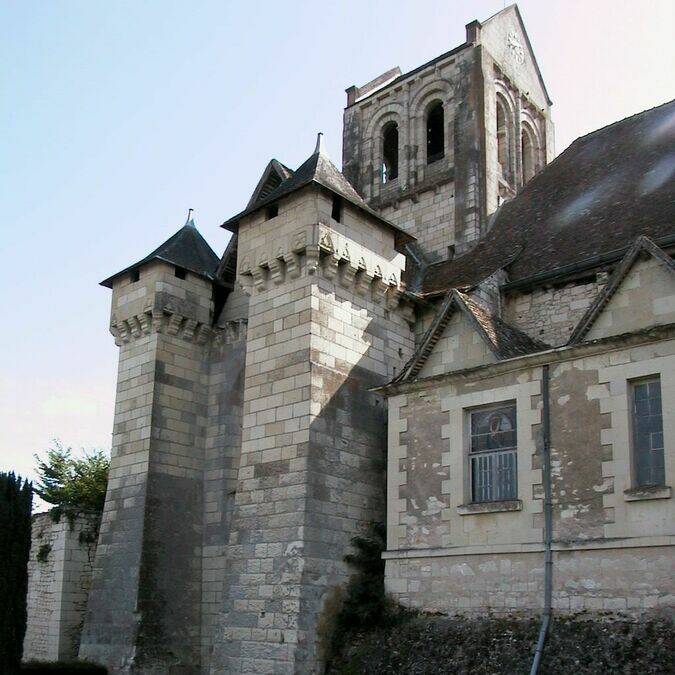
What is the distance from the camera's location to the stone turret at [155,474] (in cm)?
1592

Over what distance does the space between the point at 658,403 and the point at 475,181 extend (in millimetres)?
10226

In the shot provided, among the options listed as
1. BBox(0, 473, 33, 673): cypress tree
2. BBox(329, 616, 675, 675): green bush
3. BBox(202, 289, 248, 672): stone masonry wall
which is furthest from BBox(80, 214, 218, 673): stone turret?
BBox(329, 616, 675, 675): green bush

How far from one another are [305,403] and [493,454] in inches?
129

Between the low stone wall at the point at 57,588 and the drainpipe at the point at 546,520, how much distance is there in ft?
37.0

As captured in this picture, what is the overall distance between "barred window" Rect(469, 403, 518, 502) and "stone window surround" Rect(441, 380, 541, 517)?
10 cm

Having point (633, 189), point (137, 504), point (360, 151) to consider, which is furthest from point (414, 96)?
point (137, 504)

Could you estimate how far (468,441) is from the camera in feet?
42.1

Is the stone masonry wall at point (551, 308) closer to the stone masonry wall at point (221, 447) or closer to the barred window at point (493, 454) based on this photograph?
the barred window at point (493, 454)

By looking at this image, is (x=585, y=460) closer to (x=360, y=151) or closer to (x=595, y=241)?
(x=595, y=241)

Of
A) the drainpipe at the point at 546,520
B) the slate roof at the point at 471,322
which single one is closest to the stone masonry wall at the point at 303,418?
the slate roof at the point at 471,322

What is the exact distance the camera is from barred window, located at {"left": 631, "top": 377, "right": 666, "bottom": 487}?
10875mm

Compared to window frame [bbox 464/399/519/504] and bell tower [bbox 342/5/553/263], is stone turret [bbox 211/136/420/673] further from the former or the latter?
bell tower [bbox 342/5/553/263]

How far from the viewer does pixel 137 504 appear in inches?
655

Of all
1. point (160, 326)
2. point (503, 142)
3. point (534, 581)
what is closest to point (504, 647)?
point (534, 581)
